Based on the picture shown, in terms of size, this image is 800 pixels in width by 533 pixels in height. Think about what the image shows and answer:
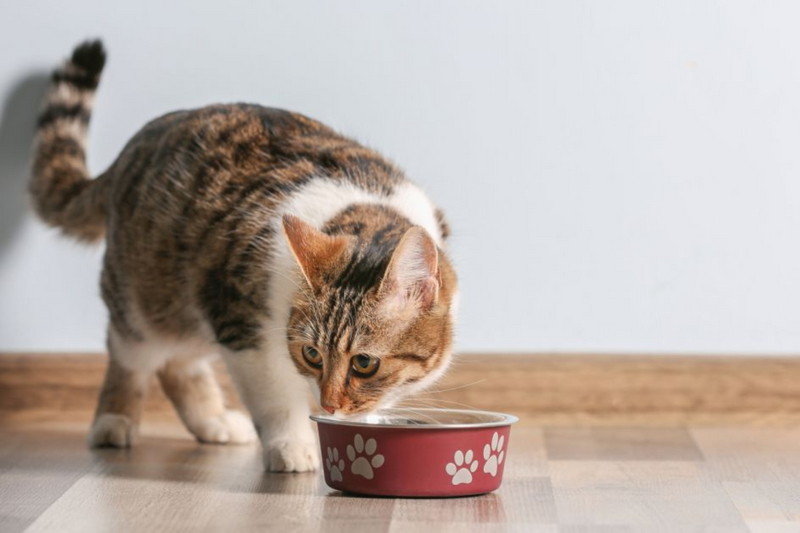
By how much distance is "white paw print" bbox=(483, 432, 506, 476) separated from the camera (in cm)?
177

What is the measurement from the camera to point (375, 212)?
202 cm

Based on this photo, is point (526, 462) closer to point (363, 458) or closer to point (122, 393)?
point (363, 458)

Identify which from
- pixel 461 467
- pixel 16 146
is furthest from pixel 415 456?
pixel 16 146

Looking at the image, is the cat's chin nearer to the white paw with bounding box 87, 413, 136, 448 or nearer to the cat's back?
the cat's back

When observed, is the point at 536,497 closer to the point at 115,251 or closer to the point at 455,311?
the point at 455,311

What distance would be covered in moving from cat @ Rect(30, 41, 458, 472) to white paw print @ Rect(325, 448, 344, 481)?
0.21 ft

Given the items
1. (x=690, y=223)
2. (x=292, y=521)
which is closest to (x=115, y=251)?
(x=292, y=521)

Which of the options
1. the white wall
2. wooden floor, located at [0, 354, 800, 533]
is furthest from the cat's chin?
the white wall

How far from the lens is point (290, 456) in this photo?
6.64 ft

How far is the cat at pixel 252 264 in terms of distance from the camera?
1824 mm

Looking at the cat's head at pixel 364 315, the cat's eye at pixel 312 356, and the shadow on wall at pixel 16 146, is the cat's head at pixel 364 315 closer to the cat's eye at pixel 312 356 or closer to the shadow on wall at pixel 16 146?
the cat's eye at pixel 312 356

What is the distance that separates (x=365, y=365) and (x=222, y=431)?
0.75 metres

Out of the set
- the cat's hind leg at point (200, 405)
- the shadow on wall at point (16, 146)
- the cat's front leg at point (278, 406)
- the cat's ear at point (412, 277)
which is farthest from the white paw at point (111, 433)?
the cat's ear at point (412, 277)

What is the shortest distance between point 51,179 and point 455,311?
1112mm
